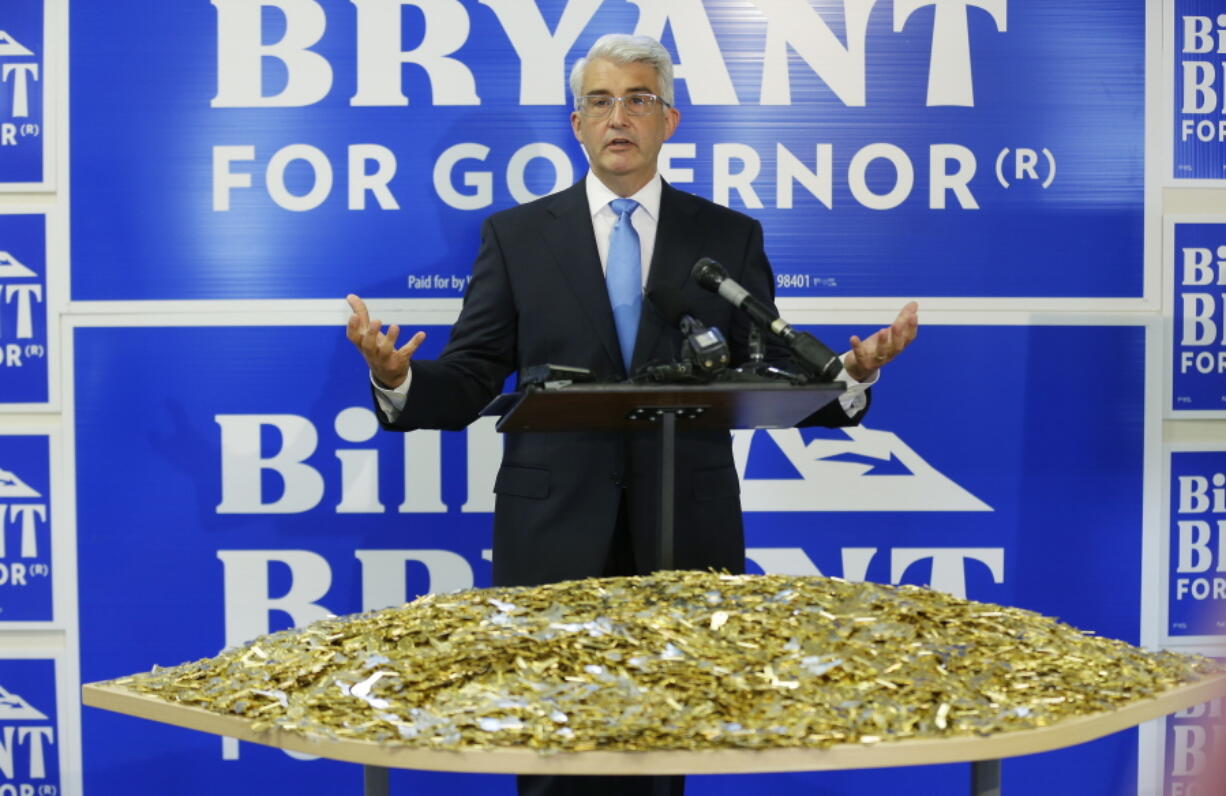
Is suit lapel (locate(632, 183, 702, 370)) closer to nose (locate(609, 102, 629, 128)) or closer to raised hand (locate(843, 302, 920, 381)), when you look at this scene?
nose (locate(609, 102, 629, 128))

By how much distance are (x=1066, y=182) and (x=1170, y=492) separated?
0.93 meters

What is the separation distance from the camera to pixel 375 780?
1.62 metres

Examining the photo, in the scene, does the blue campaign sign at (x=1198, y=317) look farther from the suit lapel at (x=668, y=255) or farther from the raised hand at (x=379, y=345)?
the raised hand at (x=379, y=345)

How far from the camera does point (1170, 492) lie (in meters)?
3.35

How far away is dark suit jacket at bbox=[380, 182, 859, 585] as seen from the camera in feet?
7.38

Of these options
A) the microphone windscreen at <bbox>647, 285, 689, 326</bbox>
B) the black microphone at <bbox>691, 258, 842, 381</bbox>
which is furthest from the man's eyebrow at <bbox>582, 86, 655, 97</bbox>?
the black microphone at <bbox>691, 258, 842, 381</bbox>

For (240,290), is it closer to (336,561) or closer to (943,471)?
(336,561)

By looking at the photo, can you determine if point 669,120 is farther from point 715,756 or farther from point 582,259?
point 715,756

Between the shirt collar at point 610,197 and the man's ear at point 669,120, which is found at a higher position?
the man's ear at point 669,120

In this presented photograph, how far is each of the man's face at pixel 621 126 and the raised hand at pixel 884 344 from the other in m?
0.62

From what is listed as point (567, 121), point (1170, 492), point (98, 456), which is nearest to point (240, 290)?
point (98, 456)

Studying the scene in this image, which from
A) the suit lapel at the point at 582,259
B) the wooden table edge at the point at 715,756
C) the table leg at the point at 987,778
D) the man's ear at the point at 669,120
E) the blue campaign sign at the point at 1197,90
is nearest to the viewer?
the wooden table edge at the point at 715,756

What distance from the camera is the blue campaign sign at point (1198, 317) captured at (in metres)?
3.34

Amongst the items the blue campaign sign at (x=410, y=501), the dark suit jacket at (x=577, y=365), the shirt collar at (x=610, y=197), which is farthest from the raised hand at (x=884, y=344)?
the blue campaign sign at (x=410, y=501)
